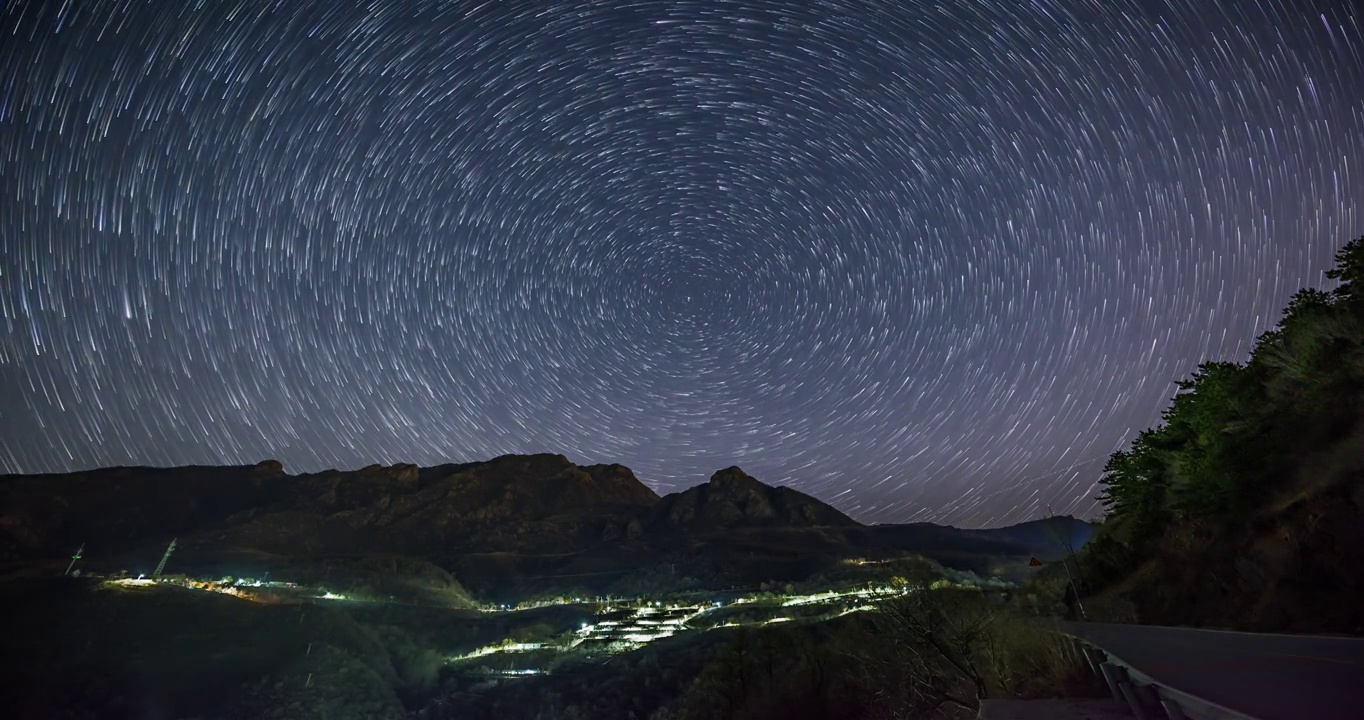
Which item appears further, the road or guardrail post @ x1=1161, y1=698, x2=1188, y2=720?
guardrail post @ x1=1161, y1=698, x2=1188, y2=720

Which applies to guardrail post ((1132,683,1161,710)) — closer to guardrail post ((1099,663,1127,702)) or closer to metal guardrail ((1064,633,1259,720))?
metal guardrail ((1064,633,1259,720))

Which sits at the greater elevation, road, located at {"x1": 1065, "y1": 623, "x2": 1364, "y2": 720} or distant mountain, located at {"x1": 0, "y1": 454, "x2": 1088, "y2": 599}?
distant mountain, located at {"x1": 0, "y1": 454, "x2": 1088, "y2": 599}

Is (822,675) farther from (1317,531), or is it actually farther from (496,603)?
(496,603)

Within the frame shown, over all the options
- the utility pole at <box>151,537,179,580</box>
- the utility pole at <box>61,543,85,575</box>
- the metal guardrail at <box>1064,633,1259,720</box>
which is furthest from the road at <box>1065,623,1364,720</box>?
the utility pole at <box>61,543,85,575</box>

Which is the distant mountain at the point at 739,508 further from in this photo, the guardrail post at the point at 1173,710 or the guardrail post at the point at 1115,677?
the guardrail post at the point at 1173,710

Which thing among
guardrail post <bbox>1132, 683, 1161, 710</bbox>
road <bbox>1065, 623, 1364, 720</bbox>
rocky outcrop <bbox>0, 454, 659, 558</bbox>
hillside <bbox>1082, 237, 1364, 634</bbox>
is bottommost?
guardrail post <bbox>1132, 683, 1161, 710</bbox>

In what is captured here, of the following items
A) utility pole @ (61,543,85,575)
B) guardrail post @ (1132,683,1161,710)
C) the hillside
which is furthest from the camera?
utility pole @ (61,543,85,575)


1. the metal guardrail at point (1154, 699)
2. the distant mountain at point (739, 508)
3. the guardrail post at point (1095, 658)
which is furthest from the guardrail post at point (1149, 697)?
the distant mountain at point (739, 508)
